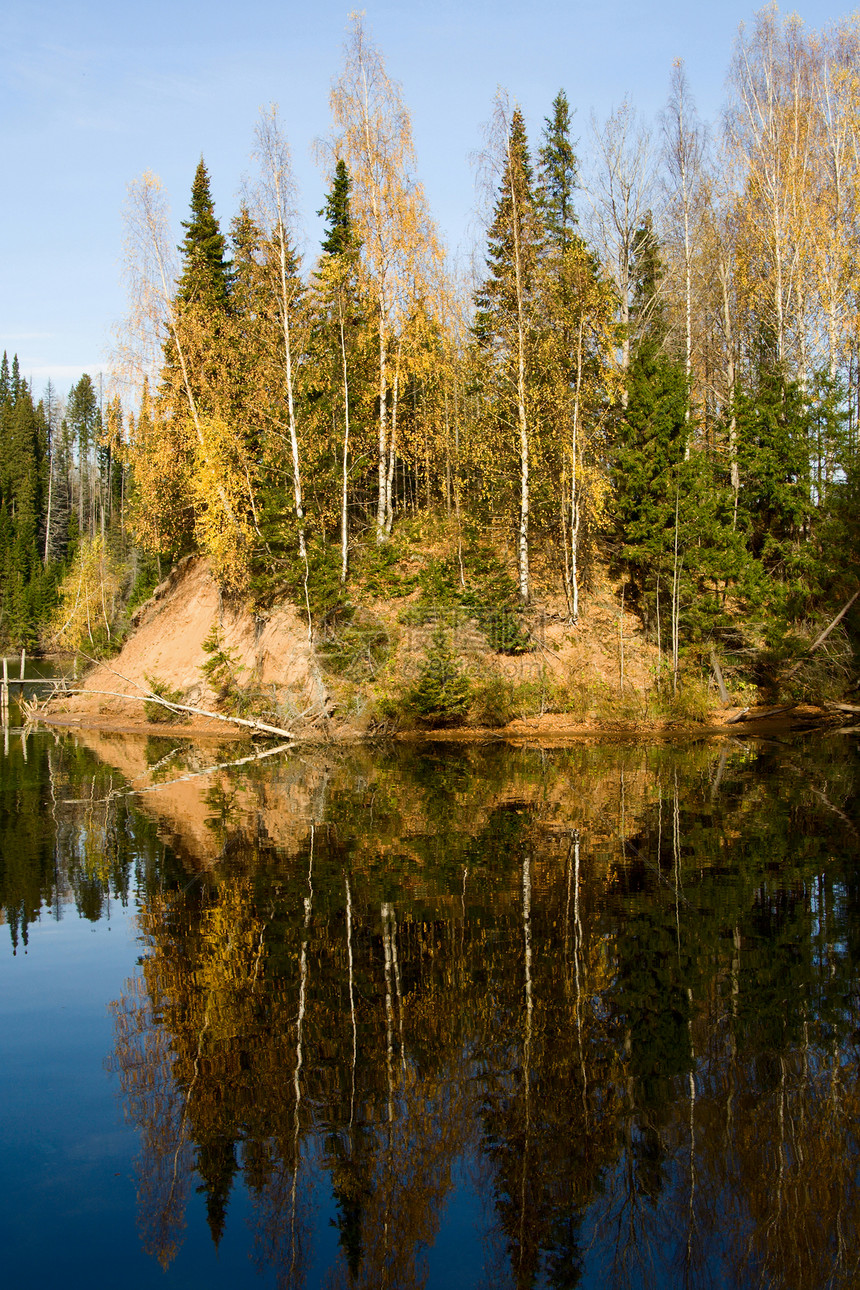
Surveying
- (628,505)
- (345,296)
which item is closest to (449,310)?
(345,296)

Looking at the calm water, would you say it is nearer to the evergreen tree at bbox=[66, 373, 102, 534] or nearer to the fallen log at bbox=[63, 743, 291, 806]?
the fallen log at bbox=[63, 743, 291, 806]

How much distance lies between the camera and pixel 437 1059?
21.1 feet

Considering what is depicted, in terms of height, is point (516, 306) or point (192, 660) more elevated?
point (516, 306)

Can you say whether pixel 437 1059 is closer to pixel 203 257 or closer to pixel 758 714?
pixel 758 714

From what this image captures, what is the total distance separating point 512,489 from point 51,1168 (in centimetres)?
2336

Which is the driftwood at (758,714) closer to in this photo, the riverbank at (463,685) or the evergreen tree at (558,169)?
the riverbank at (463,685)

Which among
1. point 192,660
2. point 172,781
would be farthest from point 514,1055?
point 192,660

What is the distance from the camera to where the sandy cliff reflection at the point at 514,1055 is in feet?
16.0

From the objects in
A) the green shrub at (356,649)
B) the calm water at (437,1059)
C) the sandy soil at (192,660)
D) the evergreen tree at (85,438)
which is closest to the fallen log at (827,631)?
the green shrub at (356,649)

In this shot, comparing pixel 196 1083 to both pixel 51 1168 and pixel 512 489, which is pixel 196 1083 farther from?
pixel 512 489

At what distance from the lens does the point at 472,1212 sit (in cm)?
509

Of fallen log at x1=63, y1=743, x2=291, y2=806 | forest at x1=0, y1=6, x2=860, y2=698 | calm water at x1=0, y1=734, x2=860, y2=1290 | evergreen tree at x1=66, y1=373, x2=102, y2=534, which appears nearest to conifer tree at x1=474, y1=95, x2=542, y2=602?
forest at x1=0, y1=6, x2=860, y2=698

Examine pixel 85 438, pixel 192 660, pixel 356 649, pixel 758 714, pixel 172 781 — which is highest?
pixel 85 438

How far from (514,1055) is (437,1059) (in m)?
0.53
